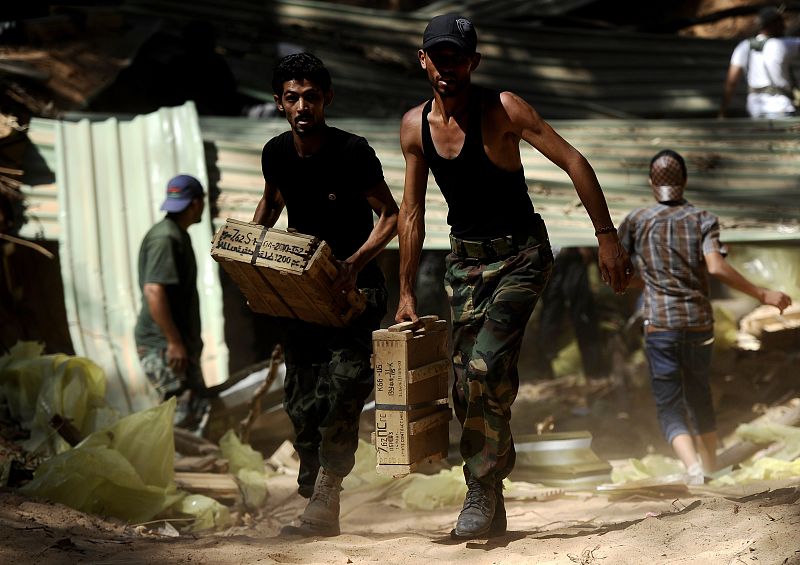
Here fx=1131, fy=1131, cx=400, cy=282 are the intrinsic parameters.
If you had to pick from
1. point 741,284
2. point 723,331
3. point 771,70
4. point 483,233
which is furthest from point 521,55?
point 483,233

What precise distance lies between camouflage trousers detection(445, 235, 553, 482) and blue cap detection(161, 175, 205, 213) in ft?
11.0

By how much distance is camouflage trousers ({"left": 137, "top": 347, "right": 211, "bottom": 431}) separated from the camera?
7.80m

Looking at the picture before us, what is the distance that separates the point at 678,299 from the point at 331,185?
8.99ft

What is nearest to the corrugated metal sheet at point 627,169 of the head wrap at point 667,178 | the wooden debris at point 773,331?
the wooden debris at point 773,331

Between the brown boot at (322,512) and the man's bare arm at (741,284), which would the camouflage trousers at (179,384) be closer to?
the brown boot at (322,512)

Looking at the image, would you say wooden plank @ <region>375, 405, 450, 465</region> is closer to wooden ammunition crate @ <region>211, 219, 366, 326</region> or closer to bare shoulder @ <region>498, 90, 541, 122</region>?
wooden ammunition crate @ <region>211, 219, 366, 326</region>

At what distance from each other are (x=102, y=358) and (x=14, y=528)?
3.19m

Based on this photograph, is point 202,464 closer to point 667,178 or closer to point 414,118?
point 414,118

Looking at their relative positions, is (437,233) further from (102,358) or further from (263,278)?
(263,278)

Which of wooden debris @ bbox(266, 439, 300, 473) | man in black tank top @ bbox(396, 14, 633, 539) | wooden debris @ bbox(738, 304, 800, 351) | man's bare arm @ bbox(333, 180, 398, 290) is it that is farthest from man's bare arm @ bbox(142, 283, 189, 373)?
wooden debris @ bbox(738, 304, 800, 351)

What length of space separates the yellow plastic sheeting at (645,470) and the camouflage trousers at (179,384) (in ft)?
9.51

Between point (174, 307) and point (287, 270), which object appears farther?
point (174, 307)

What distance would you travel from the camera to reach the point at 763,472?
6832 millimetres

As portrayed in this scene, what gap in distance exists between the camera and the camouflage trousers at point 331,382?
5312 mm
